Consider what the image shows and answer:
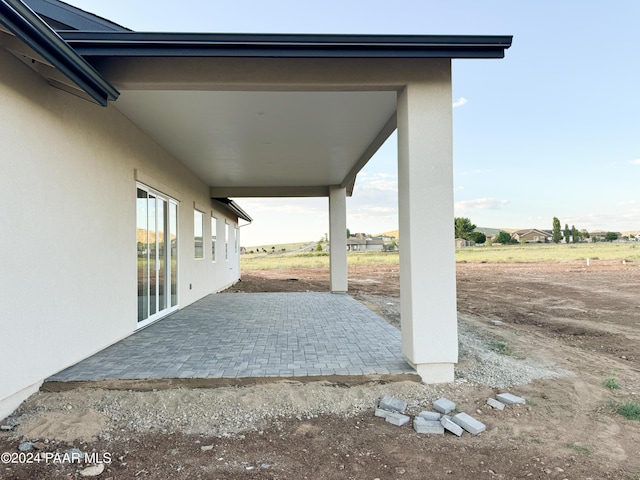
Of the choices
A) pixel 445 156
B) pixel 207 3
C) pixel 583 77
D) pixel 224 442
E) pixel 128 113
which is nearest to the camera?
pixel 224 442

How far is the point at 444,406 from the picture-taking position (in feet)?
11.3

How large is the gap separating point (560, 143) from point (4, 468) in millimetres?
30847

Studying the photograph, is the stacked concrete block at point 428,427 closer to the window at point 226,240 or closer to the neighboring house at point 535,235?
the window at point 226,240

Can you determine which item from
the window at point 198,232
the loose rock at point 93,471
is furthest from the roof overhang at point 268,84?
the loose rock at point 93,471

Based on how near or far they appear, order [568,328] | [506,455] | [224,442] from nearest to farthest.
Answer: [506,455], [224,442], [568,328]

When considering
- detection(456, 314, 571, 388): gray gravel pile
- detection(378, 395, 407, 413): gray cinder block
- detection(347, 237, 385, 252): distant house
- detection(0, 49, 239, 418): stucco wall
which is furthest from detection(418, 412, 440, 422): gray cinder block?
detection(347, 237, 385, 252): distant house

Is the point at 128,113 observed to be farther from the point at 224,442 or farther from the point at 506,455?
the point at 506,455

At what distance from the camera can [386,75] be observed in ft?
13.4

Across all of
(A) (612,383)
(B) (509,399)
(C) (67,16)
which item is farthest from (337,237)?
(C) (67,16)

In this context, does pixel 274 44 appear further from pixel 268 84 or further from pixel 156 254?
pixel 156 254

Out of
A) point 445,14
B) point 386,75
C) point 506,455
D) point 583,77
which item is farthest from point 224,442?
point 583,77

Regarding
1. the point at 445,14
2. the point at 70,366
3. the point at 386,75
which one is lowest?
the point at 70,366

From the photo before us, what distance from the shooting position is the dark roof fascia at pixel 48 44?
250 cm

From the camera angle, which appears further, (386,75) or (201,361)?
(201,361)
